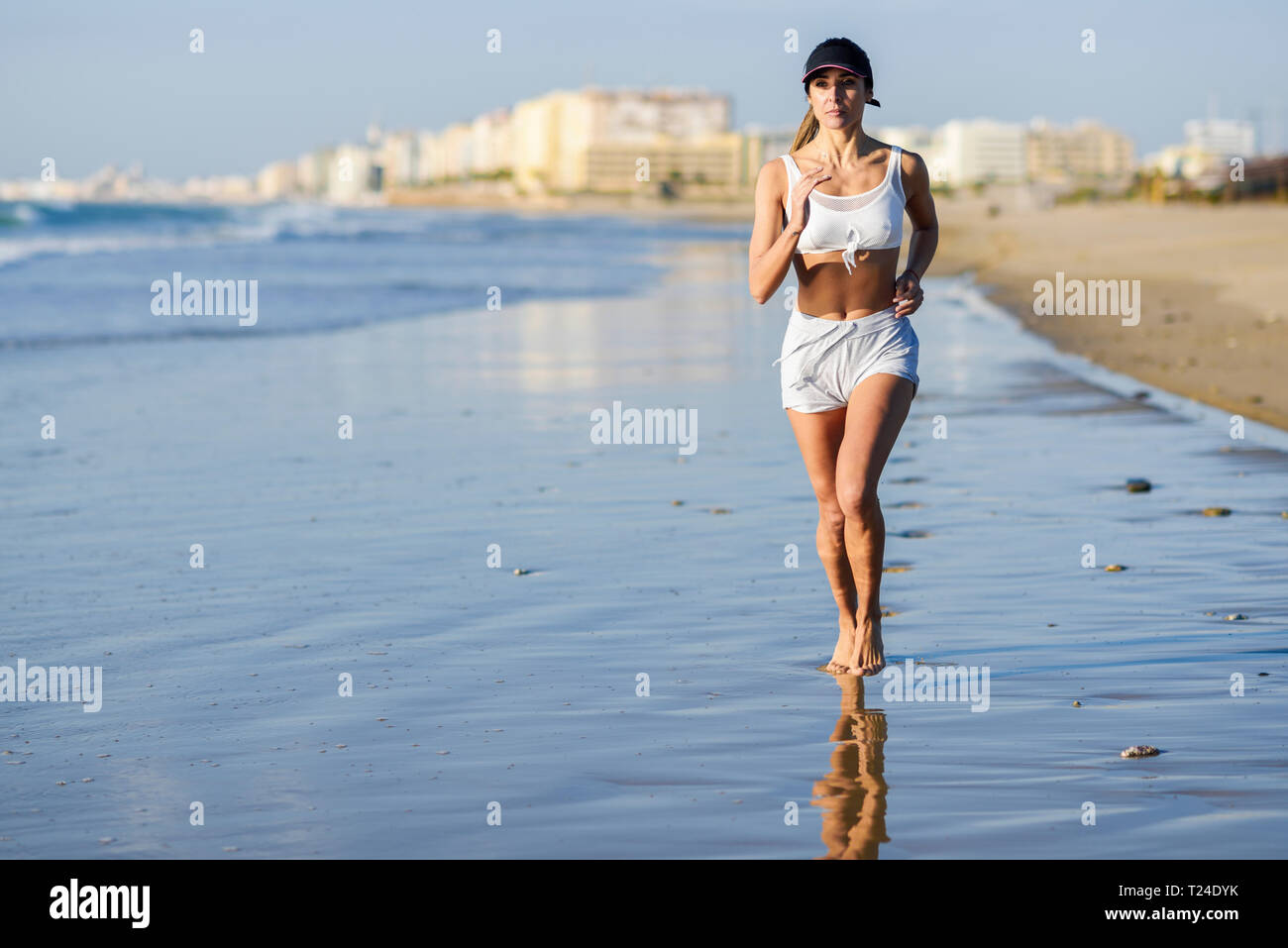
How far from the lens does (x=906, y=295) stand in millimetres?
4410

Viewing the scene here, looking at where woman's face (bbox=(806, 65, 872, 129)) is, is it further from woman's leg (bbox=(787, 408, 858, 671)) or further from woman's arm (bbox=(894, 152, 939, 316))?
woman's leg (bbox=(787, 408, 858, 671))

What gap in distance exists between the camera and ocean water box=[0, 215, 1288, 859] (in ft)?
11.1

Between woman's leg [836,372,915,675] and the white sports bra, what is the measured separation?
0.38 metres

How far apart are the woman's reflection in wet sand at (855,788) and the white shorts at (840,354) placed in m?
0.86

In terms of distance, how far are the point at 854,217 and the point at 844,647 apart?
49.4 inches

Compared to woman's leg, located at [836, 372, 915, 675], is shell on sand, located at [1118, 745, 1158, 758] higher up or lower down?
lower down

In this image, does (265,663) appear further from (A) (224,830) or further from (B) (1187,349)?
(B) (1187,349)

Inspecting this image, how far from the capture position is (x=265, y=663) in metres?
4.77

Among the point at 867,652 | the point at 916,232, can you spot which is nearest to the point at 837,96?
the point at 916,232

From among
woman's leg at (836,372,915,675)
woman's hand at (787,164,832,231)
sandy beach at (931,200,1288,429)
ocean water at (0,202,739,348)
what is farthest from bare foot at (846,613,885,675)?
ocean water at (0,202,739,348)

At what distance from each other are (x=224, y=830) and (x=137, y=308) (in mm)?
18940

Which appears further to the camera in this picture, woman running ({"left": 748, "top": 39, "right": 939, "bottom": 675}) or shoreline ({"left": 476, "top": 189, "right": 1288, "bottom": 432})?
shoreline ({"left": 476, "top": 189, "right": 1288, "bottom": 432})

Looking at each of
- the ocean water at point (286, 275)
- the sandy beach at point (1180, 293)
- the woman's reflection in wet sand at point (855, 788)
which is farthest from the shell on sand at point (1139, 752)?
the ocean water at point (286, 275)
